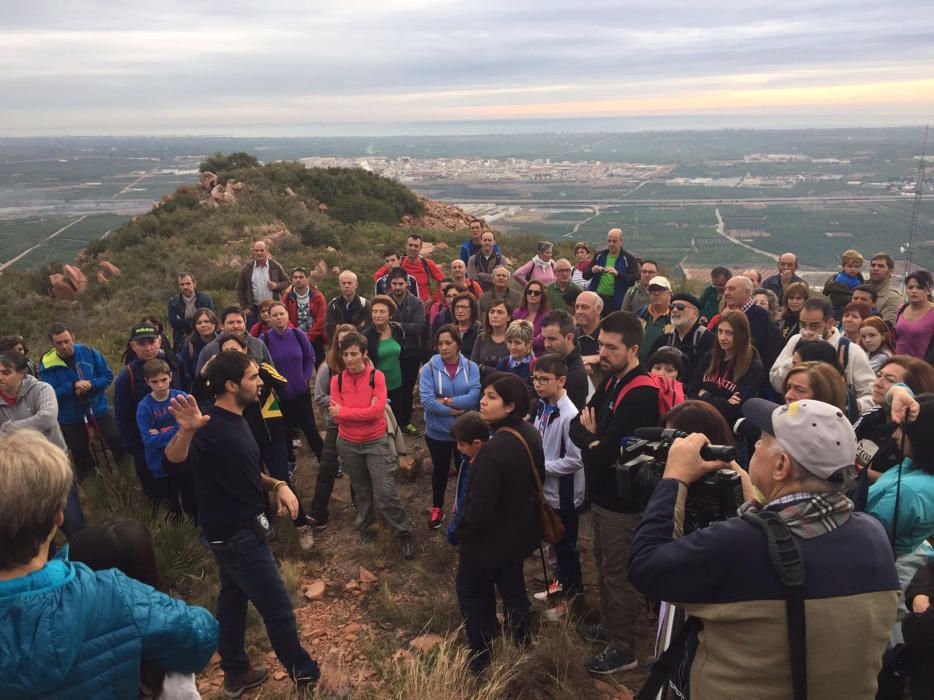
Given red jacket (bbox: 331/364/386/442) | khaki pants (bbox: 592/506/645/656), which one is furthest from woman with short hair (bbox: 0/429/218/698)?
red jacket (bbox: 331/364/386/442)

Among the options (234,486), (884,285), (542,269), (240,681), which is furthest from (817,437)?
(542,269)

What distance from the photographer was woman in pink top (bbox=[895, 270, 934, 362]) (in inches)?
231

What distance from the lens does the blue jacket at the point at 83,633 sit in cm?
163

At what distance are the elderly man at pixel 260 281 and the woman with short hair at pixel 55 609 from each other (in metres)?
6.91

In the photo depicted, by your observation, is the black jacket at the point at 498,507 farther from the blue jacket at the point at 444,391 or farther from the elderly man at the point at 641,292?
the elderly man at the point at 641,292

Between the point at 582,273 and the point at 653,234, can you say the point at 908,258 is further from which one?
the point at 653,234

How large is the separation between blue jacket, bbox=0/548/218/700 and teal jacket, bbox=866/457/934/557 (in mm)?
3054

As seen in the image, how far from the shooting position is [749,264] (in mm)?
16719

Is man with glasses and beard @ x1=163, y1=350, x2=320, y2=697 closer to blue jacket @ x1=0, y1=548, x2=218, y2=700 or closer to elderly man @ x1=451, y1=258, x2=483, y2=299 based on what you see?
blue jacket @ x1=0, y1=548, x2=218, y2=700

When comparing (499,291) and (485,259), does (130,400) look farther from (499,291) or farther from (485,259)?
(485,259)

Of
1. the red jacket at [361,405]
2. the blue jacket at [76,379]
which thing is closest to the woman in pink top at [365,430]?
the red jacket at [361,405]

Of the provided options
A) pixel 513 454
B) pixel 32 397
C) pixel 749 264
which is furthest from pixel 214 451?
pixel 749 264

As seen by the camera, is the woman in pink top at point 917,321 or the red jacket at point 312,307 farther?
the red jacket at point 312,307

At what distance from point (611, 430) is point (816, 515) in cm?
173
